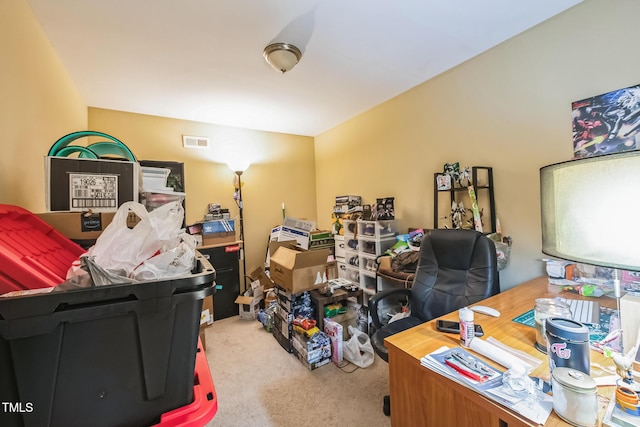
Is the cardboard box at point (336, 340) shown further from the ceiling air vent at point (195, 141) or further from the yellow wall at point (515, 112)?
the ceiling air vent at point (195, 141)

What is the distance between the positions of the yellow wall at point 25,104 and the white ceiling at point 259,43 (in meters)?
0.20

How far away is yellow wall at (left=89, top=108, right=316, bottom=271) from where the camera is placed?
3.14 m

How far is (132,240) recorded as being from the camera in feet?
2.06

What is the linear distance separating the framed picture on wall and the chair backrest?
0.86 m

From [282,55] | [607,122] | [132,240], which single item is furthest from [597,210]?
[282,55]

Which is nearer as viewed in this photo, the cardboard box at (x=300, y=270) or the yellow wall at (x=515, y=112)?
the yellow wall at (x=515, y=112)

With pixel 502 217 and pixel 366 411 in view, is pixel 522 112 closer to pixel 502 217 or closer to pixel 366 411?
pixel 502 217

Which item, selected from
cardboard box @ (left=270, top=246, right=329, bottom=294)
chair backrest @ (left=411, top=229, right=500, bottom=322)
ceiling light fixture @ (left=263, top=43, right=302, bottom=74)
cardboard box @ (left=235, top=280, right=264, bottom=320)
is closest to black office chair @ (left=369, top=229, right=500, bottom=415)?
chair backrest @ (left=411, top=229, right=500, bottom=322)

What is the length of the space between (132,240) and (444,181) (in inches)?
92.3

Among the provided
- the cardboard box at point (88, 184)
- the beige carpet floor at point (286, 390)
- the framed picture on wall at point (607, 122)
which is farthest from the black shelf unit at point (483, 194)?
the cardboard box at point (88, 184)

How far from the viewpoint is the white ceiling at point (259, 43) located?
1597 mm

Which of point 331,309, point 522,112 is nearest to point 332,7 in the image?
point 522,112

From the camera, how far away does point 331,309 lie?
235 cm

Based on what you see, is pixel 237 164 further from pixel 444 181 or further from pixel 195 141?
pixel 444 181
